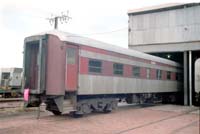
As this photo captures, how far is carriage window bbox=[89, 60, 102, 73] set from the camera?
1228cm

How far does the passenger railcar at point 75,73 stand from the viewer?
10584 millimetres

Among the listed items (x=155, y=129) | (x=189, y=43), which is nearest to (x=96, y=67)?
(x=155, y=129)

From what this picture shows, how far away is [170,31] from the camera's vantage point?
21766mm

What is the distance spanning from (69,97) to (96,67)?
6.91 ft

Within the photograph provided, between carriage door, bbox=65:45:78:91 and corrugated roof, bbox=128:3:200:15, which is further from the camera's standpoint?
corrugated roof, bbox=128:3:200:15

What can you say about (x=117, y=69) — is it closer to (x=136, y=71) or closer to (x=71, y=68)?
(x=136, y=71)

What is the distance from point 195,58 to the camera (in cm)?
2616

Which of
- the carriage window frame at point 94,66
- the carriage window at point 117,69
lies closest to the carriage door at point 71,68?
the carriage window frame at point 94,66

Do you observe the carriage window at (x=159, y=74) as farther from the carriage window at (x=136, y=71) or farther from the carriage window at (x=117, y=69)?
the carriage window at (x=117, y=69)

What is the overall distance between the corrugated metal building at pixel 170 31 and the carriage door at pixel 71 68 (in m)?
12.2

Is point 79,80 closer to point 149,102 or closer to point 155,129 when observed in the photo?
point 155,129

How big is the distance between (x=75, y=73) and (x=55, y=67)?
3.40 feet

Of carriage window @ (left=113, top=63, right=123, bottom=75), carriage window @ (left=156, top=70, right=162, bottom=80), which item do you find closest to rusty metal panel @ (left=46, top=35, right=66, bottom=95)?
carriage window @ (left=113, top=63, right=123, bottom=75)

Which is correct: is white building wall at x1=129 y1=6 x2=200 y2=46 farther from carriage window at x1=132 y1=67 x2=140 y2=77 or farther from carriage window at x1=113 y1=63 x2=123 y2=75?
carriage window at x1=113 y1=63 x2=123 y2=75
